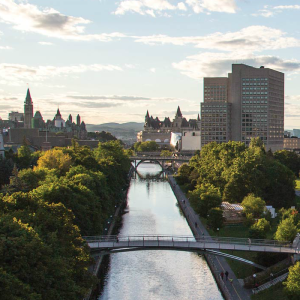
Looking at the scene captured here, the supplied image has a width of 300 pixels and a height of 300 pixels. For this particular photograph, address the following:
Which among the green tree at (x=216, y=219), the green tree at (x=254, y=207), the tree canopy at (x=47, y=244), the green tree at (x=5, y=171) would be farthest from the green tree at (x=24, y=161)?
the green tree at (x=216, y=219)

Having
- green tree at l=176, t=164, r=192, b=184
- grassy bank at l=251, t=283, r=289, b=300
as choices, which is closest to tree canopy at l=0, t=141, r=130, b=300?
grassy bank at l=251, t=283, r=289, b=300

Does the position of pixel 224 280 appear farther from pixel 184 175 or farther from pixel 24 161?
pixel 184 175

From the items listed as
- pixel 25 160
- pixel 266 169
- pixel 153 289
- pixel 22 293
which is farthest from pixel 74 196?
pixel 25 160

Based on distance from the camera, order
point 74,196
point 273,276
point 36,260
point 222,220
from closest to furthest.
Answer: point 36,260 → point 273,276 → point 74,196 → point 222,220

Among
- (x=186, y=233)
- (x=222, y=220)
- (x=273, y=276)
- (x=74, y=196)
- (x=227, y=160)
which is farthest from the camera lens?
(x=227, y=160)

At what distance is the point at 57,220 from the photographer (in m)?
38.4

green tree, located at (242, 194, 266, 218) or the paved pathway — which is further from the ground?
green tree, located at (242, 194, 266, 218)

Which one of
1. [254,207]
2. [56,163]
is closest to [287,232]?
[254,207]

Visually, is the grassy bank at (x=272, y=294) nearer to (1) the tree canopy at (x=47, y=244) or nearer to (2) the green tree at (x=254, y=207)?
(1) the tree canopy at (x=47, y=244)

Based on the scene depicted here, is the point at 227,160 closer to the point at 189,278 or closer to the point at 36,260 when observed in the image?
the point at 189,278

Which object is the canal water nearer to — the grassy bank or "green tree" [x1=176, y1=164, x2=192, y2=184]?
the grassy bank

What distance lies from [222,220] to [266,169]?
2245 centimetres

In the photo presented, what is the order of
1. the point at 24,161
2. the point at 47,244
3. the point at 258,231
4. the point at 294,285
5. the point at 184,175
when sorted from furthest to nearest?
the point at 184,175
the point at 24,161
the point at 258,231
the point at 294,285
the point at 47,244

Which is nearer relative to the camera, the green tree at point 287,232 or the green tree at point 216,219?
the green tree at point 287,232
